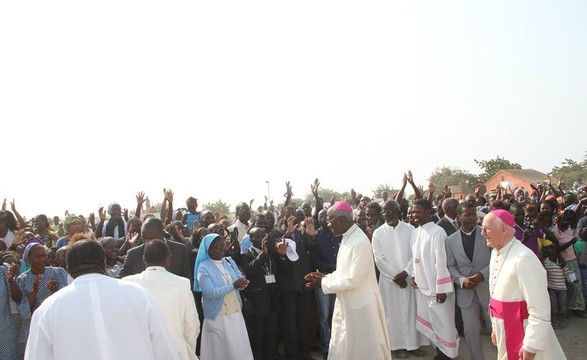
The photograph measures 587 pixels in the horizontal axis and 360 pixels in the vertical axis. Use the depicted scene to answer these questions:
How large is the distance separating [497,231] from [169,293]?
9.96ft

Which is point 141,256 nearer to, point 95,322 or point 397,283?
point 95,322

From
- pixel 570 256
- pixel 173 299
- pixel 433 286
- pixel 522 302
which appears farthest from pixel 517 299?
pixel 570 256

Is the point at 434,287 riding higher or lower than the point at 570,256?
higher

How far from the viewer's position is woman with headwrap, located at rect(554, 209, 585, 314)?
862cm

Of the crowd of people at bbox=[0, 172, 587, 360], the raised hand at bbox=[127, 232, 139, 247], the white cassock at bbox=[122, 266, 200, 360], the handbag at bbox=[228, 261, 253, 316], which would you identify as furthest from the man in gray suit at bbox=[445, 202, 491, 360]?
Answer: the raised hand at bbox=[127, 232, 139, 247]

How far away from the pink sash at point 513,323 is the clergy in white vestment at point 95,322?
288cm

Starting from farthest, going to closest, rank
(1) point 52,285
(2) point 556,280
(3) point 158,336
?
(2) point 556,280 < (1) point 52,285 < (3) point 158,336

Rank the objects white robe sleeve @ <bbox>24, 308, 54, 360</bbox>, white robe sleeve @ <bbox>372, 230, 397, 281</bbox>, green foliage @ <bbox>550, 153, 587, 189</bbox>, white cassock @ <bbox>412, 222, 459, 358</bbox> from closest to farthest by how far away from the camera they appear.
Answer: white robe sleeve @ <bbox>24, 308, 54, 360</bbox>
white cassock @ <bbox>412, 222, 459, 358</bbox>
white robe sleeve @ <bbox>372, 230, 397, 281</bbox>
green foliage @ <bbox>550, 153, 587, 189</bbox>

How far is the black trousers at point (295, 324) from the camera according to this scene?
22.7ft

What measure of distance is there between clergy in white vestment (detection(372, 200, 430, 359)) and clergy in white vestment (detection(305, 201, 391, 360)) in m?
1.69

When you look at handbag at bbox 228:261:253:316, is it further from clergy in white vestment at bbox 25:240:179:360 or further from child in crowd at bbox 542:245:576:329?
child in crowd at bbox 542:245:576:329

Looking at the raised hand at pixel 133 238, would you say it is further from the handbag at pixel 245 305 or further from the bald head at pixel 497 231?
the bald head at pixel 497 231

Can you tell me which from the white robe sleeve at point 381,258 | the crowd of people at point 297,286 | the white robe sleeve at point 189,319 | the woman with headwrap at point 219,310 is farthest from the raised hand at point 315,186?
the white robe sleeve at point 189,319

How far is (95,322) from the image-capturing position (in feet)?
9.74
